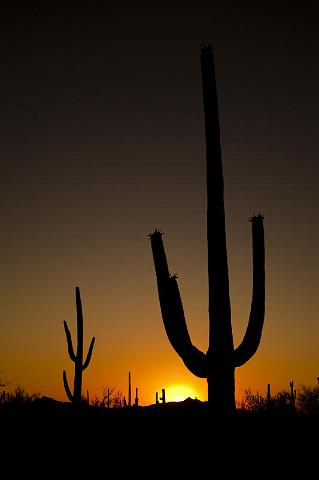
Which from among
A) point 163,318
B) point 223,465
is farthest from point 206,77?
point 223,465

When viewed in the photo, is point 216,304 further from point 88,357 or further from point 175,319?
point 88,357

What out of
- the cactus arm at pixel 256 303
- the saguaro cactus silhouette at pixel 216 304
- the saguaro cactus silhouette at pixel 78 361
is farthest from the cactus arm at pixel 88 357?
the cactus arm at pixel 256 303

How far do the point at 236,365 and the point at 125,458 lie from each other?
7.58 ft

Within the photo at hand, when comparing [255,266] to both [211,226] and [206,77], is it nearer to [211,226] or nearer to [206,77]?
[211,226]

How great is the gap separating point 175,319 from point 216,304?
0.72m

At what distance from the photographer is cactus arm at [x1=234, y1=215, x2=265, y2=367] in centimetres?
971

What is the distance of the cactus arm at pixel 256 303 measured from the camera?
971 centimetres

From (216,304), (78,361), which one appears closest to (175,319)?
(216,304)

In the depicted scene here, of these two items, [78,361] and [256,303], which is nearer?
[256,303]

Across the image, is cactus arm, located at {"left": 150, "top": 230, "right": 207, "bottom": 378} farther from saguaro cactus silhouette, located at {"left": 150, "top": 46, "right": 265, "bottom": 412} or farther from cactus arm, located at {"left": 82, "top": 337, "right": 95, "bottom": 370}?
cactus arm, located at {"left": 82, "top": 337, "right": 95, "bottom": 370}

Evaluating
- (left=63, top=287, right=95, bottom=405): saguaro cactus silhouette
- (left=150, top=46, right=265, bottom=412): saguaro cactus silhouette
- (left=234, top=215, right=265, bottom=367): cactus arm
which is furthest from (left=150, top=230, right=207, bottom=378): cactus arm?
(left=63, top=287, right=95, bottom=405): saguaro cactus silhouette

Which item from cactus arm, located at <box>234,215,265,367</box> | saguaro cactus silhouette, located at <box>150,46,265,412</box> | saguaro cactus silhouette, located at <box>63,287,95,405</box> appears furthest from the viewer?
saguaro cactus silhouette, located at <box>63,287,95,405</box>

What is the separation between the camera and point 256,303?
32.6 feet

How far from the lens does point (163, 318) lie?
10039 millimetres
